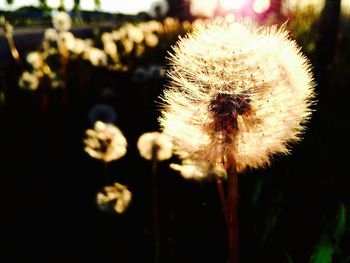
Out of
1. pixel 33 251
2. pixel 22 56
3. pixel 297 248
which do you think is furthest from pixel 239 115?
pixel 22 56

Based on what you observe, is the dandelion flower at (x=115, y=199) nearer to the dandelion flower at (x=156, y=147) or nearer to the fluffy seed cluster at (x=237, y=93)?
the dandelion flower at (x=156, y=147)

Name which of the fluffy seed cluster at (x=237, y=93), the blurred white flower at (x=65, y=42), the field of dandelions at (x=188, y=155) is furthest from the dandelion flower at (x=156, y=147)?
the blurred white flower at (x=65, y=42)

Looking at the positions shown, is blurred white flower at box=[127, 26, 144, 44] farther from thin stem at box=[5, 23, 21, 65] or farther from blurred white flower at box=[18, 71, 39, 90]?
blurred white flower at box=[18, 71, 39, 90]

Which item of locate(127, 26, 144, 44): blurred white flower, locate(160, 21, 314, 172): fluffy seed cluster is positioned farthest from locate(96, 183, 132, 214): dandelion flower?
locate(127, 26, 144, 44): blurred white flower

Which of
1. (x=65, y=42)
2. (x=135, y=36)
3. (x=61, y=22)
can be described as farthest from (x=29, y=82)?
(x=135, y=36)

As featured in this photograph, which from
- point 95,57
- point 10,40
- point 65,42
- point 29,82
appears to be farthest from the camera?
point 95,57

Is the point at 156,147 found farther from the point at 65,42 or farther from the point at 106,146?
the point at 65,42
